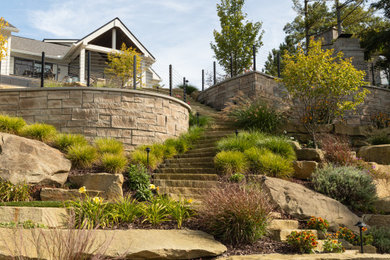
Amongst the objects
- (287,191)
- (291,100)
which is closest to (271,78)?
(291,100)

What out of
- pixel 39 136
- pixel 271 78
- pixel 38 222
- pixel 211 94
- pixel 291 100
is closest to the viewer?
pixel 38 222

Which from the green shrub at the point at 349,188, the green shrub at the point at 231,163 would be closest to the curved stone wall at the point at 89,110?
the green shrub at the point at 231,163

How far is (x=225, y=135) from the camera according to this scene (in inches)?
421

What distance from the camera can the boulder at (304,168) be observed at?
8.23 m

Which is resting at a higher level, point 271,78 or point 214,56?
point 214,56

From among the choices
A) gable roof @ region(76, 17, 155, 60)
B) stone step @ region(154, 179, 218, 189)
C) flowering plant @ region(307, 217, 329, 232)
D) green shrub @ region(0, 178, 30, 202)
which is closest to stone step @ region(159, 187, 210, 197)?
stone step @ region(154, 179, 218, 189)

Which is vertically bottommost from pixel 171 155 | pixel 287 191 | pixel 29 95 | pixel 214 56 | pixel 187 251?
pixel 187 251

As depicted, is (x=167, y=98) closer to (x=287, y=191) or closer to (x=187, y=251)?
(x=287, y=191)

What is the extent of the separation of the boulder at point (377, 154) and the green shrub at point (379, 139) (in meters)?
1.33

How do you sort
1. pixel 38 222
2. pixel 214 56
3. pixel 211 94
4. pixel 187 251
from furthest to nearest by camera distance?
pixel 214 56 < pixel 211 94 < pixel 38 222 < pixel 187 251

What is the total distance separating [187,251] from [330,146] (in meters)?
6.23

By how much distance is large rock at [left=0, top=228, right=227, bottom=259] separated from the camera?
4.03 metres

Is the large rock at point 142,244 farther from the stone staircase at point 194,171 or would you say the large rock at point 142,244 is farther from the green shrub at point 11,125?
the green shrub at point 11,125

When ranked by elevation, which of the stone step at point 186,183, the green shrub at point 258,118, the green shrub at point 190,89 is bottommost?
the stone step at point 186,183
